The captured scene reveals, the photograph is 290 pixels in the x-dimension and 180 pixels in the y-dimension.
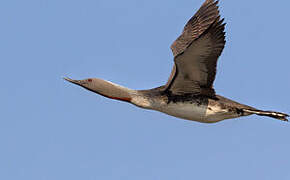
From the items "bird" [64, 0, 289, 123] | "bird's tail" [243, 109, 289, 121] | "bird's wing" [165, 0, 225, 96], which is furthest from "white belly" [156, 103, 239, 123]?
"bird's tail" [243, 109, 289, 121]

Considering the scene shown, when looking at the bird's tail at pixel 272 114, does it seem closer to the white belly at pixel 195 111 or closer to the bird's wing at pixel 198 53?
the white belly at pixel 195 111

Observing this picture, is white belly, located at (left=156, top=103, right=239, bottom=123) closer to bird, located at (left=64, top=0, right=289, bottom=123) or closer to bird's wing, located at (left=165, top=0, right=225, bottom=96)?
bird, located at (left=64, top=0, right=289, bottom=123)

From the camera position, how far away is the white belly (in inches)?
427

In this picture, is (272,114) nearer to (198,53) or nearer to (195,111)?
(195,111)

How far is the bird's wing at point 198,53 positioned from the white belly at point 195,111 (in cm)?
31

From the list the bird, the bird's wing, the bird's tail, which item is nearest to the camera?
the bird's wing

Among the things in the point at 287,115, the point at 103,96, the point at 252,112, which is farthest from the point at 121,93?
the point at 287,115

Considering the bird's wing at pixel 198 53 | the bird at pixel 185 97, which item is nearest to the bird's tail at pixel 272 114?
the bird at pixel 185 97

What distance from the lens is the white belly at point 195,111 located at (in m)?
10.8

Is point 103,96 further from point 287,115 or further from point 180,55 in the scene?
point 287,115

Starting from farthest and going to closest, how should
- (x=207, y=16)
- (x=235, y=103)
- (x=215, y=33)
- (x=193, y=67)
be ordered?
(x=207, y=16)
(x=235, y=103)
(x=193, y=67)
(x=215, y=33)

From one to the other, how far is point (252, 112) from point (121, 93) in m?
2.89

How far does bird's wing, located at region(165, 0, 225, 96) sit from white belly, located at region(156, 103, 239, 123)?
0.31 m

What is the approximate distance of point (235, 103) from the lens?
11070 mm
